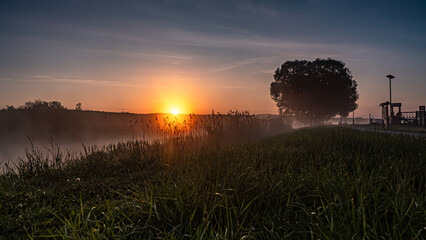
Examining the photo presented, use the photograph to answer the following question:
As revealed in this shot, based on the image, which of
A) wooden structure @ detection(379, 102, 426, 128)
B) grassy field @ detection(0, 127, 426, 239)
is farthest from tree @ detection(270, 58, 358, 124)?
grassy field @ detection(0, 127, 426, 239)

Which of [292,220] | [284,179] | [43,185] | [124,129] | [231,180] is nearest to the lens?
[292,220]

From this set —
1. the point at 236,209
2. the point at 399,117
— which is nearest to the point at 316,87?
the point at 399,117

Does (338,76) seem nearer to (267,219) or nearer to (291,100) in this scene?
(291,100)

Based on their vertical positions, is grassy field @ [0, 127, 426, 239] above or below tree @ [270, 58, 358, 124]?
below

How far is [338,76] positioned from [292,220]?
131 ft

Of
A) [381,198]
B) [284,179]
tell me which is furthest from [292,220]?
[381,198]

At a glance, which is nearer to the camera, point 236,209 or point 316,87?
point 236,209

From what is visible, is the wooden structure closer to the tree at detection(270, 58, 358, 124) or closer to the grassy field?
the tree at detection(270, 58, 358, 124)

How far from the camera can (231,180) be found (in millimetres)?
3266

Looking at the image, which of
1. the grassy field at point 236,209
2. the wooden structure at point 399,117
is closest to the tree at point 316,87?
the wooden structure at point 399,117

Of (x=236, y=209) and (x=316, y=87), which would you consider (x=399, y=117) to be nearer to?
(x=316, y=87)

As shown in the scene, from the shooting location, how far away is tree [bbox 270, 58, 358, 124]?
3775 cm

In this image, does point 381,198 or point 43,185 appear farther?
point 43,185

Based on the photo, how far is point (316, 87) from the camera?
3762 centimetres
